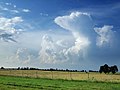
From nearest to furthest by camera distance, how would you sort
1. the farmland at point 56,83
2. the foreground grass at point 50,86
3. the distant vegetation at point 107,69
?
1. the foreground grass at point 50,86
2. the farmland at point 56,83
3. the distant vegetation at point 107,69

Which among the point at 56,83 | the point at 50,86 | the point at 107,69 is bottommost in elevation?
the point at 50,86

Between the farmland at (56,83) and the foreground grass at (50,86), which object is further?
the farmland at (56,83)

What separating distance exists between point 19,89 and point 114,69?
102m

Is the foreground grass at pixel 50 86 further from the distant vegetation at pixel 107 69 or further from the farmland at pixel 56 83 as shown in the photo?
the distant vegetation at pixel 107 69

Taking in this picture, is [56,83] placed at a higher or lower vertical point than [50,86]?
higher

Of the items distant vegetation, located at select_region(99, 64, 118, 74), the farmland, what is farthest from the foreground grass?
distant vegetation, located at select_region(99, 64, 118, 74)

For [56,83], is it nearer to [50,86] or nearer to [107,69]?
[50,86]

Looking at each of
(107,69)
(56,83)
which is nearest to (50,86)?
(56,83)

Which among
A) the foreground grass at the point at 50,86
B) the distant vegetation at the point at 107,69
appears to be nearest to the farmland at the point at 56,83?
the foreground grass at the point at 50,86

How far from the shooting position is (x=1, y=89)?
2948cm

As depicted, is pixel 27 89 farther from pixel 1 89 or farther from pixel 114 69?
pixel 114 69

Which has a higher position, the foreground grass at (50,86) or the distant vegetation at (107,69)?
the distant vegetation at (107,69)

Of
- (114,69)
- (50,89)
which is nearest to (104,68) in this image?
(114,69)

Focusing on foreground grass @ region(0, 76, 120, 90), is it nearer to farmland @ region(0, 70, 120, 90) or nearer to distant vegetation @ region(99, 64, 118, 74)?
farmland @ region(0, 70, 120, 90)
